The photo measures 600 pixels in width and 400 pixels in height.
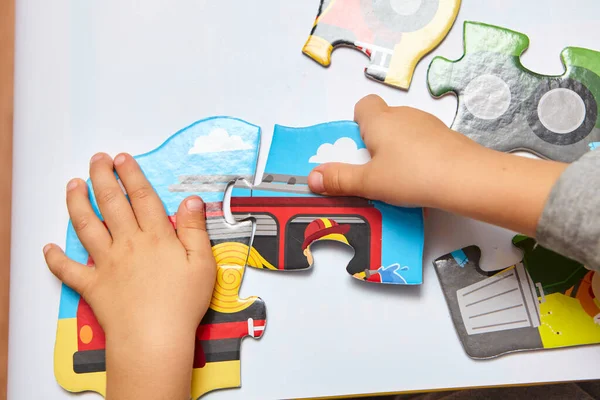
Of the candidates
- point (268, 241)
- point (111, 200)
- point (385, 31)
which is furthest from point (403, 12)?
point (111, 200)

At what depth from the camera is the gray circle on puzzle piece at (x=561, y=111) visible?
0.71 meters

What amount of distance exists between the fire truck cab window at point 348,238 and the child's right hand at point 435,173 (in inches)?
1.5

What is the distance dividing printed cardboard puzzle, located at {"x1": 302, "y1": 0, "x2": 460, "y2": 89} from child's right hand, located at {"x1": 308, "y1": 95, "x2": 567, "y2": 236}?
0.06 meters

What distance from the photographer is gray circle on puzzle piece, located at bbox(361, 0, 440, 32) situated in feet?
2.42

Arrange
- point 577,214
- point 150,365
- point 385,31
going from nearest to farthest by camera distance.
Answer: point 577,214, point 150,365, point 385,31

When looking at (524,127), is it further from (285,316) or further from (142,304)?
(142,304)

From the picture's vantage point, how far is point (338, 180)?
67cm

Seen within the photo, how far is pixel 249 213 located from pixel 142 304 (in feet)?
0.58

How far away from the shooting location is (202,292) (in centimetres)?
66

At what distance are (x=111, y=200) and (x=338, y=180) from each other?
30 centimetres

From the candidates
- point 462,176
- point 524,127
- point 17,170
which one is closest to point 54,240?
point 17,170

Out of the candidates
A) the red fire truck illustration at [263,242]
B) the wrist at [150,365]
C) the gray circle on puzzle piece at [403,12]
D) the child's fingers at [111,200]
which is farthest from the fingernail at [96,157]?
the gray circle on puzzle piece at [403,12]

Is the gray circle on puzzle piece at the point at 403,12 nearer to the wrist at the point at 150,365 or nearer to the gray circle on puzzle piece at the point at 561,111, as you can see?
the gray circle on puzzle piece at the point at 561,111

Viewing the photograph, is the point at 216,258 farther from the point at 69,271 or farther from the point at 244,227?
the point at 69,271
